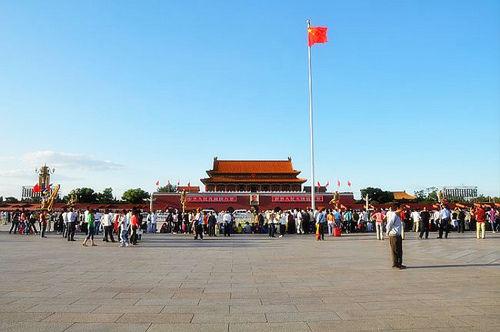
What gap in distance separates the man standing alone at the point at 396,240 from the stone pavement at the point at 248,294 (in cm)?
28

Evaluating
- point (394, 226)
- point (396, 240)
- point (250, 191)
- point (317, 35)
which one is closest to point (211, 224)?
point (394, 226)

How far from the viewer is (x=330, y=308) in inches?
213

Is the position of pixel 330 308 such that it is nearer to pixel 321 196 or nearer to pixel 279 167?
pixel 321 196

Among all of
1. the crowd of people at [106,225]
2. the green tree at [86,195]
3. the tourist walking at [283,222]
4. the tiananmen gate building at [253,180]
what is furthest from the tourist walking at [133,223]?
the green tree at [86,195]

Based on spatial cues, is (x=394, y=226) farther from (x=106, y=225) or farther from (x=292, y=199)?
(x=292, y=199)

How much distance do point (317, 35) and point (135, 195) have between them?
51.7 m

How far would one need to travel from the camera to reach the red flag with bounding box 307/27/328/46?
27.3 metres

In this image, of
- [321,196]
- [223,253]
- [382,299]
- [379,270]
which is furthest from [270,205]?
[382,299]

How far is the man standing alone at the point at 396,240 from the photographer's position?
29.7ft

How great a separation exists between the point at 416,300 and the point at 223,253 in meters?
7.59

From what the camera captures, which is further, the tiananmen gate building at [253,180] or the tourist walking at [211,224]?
the tiananmen gate building at [253,180]

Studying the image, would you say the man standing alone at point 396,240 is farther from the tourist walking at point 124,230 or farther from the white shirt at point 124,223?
the white shirt at point 124,223

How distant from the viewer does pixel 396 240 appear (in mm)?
9219

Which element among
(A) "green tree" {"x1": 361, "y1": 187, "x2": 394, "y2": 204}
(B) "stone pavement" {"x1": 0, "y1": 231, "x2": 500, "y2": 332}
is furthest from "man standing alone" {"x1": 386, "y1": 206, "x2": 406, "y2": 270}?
(A) "green tree" {"x1": 361, "y1": 187, "x2": 394, "y2": 204}
